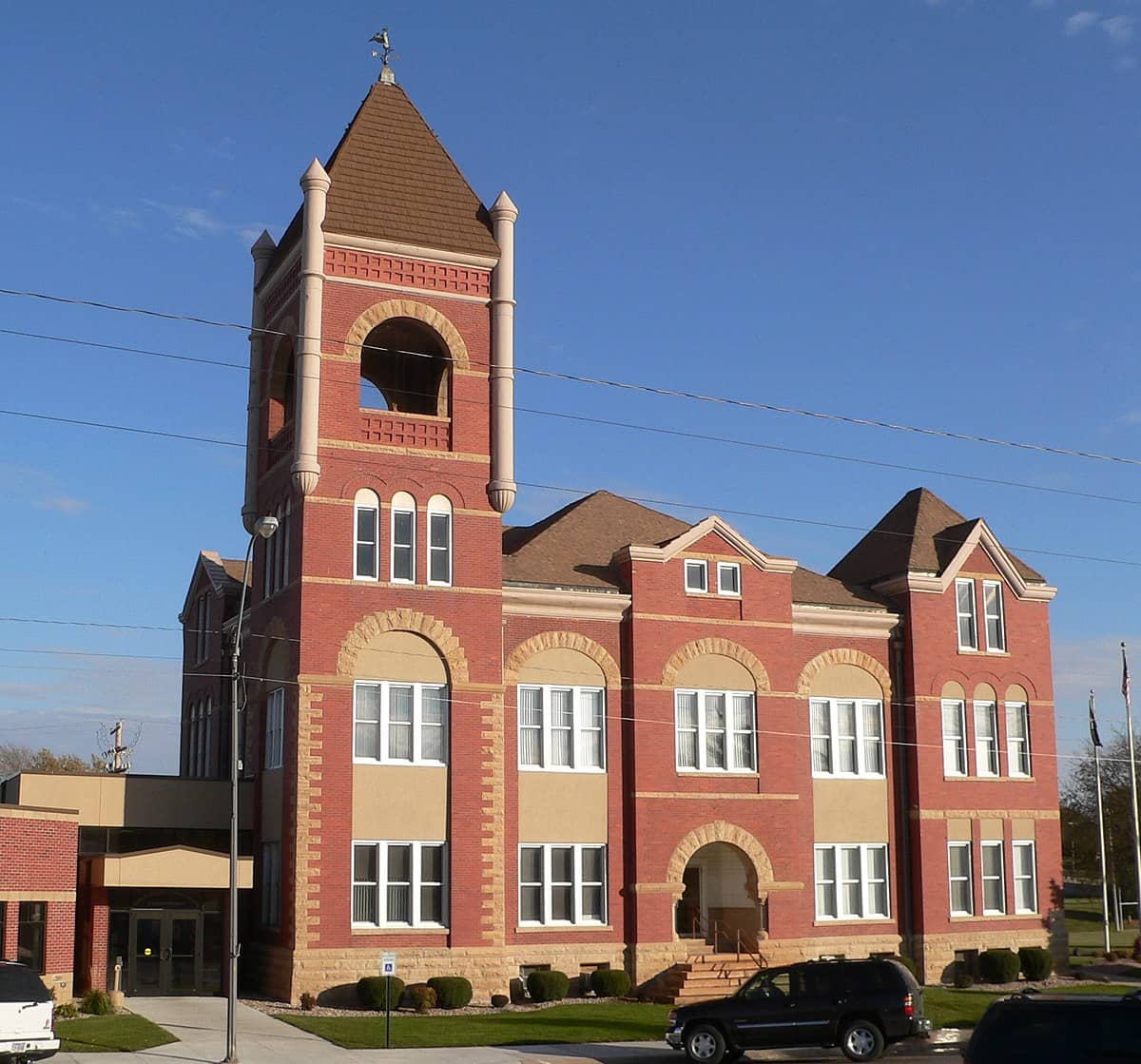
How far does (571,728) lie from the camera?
134 ft

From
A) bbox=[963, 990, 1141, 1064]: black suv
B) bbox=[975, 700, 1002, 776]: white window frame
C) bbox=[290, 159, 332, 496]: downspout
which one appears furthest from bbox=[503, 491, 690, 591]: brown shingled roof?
bbox=[963, 990, 1141, 1064]: black suv

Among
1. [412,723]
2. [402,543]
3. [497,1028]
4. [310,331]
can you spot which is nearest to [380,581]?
[402,543]

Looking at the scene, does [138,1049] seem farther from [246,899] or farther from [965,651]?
[965,651]

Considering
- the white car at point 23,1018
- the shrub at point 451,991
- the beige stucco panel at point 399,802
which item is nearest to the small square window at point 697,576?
the beige stucco panel at point 399,802

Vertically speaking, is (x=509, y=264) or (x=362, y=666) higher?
(x=509, y=264)

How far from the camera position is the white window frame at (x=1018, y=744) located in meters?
46.2

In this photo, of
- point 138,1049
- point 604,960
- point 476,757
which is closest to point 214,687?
point 476,757

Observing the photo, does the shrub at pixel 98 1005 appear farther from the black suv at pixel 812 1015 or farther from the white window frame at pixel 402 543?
the black suv at pixel 812 1015

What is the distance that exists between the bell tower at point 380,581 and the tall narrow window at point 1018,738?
17.2 metres

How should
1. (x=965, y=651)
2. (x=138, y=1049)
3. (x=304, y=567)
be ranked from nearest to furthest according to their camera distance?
(x=138, y=1049)
(x=304, y=567)
(x=965, y=651)

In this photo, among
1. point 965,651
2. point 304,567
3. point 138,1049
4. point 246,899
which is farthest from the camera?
point 965,651

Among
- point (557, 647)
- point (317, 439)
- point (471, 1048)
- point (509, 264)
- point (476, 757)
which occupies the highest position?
point (509, 264)

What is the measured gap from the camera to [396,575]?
38688 millimetres

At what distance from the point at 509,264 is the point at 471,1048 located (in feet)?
69.5
